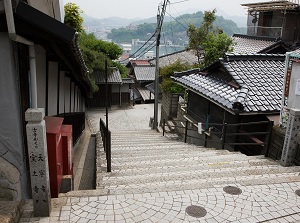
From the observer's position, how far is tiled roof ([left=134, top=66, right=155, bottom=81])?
3991cm

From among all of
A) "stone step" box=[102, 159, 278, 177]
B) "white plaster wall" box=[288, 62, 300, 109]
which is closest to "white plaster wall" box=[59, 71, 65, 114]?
"stone step" box=[102, 159, 278, 177]

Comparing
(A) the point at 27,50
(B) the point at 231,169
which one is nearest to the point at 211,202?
(B) the point at 231,169

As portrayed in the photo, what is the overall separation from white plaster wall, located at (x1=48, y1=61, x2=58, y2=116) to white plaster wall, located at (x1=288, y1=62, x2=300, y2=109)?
7569 mm

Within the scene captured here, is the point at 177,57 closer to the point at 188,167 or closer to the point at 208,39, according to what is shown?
the point at 208,39

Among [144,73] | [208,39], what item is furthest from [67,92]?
[144,73]

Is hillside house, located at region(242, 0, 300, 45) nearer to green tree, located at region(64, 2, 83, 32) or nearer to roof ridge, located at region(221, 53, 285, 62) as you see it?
roof ridge, located at region(221, 53, 285, 62)

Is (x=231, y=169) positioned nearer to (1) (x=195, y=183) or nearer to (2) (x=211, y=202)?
(1) (x=195, y=183)

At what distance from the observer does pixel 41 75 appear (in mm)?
6863

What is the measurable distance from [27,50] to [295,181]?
20.5 feet

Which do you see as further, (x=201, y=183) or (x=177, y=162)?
(x=177, y=162)

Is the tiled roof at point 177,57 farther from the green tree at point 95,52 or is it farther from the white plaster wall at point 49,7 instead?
the white plaster wall at point 49,7

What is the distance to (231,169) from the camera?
290 inches

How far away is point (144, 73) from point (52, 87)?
109ft

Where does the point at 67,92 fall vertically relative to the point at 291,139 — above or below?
above
